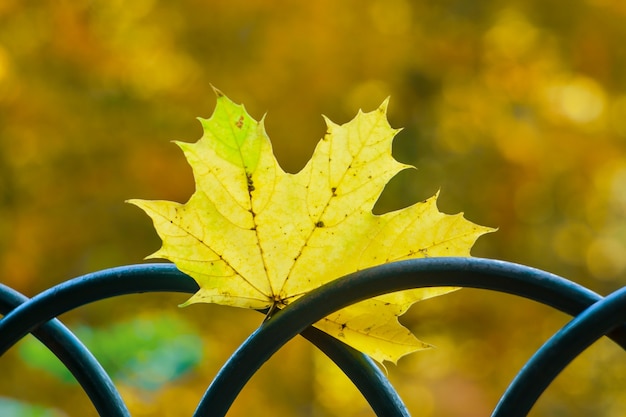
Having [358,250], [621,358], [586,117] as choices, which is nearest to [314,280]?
[358,250]

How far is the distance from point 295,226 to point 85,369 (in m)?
0.12

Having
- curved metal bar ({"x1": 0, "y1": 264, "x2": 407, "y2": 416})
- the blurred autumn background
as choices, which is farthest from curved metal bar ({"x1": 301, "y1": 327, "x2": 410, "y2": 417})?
the blurred autumn background

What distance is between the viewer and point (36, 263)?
6.21ft

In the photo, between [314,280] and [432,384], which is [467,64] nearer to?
[432,384]

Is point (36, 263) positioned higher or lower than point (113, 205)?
lower

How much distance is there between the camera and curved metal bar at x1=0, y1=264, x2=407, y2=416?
11.2 inches

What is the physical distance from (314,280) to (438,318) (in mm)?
1861

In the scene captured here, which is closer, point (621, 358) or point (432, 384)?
point (432, 384)

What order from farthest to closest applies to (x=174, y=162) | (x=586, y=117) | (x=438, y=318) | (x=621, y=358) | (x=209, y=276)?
(x=621, y=358) < (x=438, y=318) < (x=586, y=117) < (x=174, y=162) < (x=209, y=276)

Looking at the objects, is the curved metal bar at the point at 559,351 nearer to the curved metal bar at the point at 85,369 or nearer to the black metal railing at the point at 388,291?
the black metal railing at the point at 388,291

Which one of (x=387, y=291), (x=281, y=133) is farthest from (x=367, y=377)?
(x=281, y=133)

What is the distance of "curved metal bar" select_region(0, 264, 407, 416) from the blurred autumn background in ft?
4.93

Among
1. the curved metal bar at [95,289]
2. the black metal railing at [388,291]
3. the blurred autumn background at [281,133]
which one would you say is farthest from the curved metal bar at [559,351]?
the blurred autumn background at [281,133]

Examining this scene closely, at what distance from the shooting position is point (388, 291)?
0.27 metres
